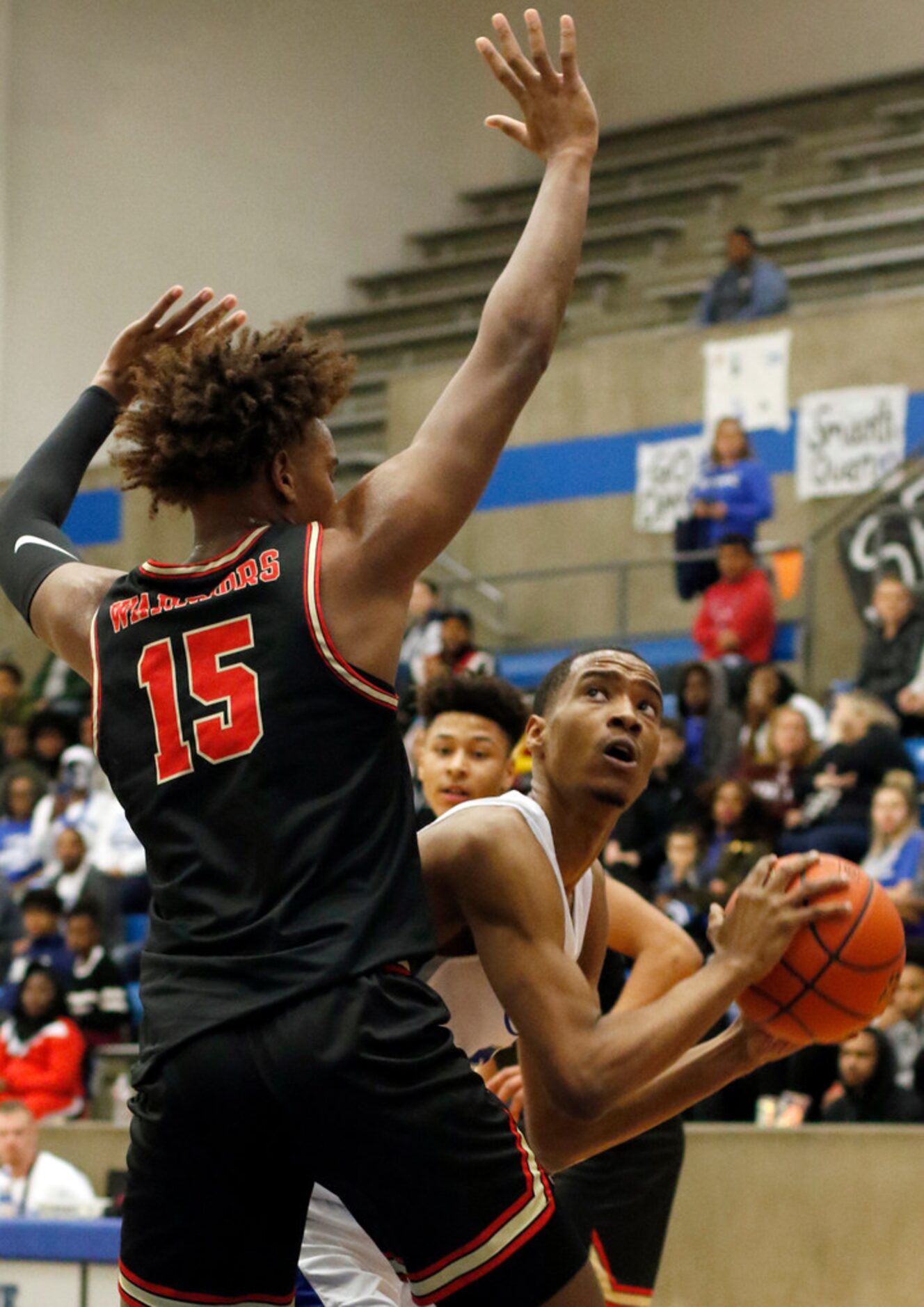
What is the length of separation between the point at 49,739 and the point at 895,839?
6022 mm

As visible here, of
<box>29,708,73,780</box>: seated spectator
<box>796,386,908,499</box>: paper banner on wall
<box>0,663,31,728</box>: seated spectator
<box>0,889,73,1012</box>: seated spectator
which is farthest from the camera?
<box>0,663,31,728</box>: seated spectator

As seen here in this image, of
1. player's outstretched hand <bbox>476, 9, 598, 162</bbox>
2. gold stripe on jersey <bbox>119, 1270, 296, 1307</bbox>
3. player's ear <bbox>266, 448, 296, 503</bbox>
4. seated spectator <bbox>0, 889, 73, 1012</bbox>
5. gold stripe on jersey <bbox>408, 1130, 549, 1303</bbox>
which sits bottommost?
seated spectator <bbox>0, 889, 73, 1012</bbox>

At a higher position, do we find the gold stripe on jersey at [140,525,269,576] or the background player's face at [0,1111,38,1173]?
the gold stripe on jersey at [140,525,269,576]

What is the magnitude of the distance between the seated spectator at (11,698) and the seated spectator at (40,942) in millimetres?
2696

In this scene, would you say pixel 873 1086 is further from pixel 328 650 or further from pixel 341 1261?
pixel 328 650

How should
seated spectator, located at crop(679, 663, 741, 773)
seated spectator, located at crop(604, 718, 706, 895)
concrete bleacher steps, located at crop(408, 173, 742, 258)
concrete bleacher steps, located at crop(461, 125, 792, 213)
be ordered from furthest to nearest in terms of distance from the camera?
1. concrete bleacher steps, located at crop(461, 125, 792, 213)
2. concrete bleacher steps, located at crop(408, 173, 742, 258)
3. seated spectator, located at crop(679, 663, 741, 773)
4. seated spectator, located at crop(604, 718, 706, 895)

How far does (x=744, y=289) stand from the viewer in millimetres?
13016

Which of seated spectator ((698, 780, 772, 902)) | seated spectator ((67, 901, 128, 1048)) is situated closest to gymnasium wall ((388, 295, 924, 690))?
seated spectator ((698, 780, 772, 902))

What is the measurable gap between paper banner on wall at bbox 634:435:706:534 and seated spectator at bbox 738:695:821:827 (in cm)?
352

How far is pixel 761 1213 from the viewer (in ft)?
22.3

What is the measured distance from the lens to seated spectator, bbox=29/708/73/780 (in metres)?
12.6

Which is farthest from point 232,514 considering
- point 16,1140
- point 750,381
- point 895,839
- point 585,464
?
point 585,464

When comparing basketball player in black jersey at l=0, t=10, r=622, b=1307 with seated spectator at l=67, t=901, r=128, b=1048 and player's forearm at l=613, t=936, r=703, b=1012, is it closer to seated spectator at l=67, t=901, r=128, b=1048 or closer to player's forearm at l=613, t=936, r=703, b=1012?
player's forearm at l=613, t=936, r=703, b=1012

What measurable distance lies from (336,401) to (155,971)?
0.91m
